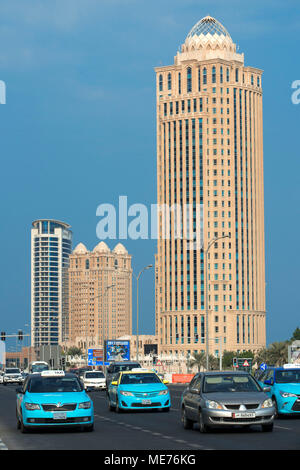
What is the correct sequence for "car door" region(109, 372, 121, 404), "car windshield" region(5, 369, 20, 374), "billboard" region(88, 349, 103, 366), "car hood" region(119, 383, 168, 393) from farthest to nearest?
"billboard" region(88, 349, 103, 366)
"car windshield" region(5, 369, 20, 374)
"car door" region(109, 372, 121, 404)
"car hood" region(119, 383, 168, 393)

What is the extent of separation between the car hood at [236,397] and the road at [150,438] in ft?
2.55

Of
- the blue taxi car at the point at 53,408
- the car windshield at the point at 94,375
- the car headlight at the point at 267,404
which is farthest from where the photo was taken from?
the car windshield at the point at 94,375

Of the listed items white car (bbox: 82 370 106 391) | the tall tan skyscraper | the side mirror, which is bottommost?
white car (bbox: 82 370 106 391)

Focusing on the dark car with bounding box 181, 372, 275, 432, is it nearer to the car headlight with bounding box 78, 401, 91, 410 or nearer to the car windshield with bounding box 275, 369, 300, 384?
the car headlight with bounding box 78, 401, 91, 410

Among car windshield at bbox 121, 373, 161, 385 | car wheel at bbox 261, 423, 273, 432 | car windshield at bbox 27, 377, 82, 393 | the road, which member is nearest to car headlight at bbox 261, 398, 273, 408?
car wheel at bbox 261, 423, 273, 432

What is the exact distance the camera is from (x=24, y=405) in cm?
2356

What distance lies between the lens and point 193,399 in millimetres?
23766

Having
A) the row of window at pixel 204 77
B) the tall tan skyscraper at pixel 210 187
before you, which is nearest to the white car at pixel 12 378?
the tall tan skyscraper at pixel 210 187

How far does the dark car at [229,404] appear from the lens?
73.5ft

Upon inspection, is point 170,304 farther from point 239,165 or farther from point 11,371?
point 11,371

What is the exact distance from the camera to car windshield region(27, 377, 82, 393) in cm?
2438

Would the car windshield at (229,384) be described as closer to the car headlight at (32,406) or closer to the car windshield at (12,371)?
the car headlight at (32,406)

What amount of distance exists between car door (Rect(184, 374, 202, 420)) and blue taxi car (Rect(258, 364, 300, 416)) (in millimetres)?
4309
